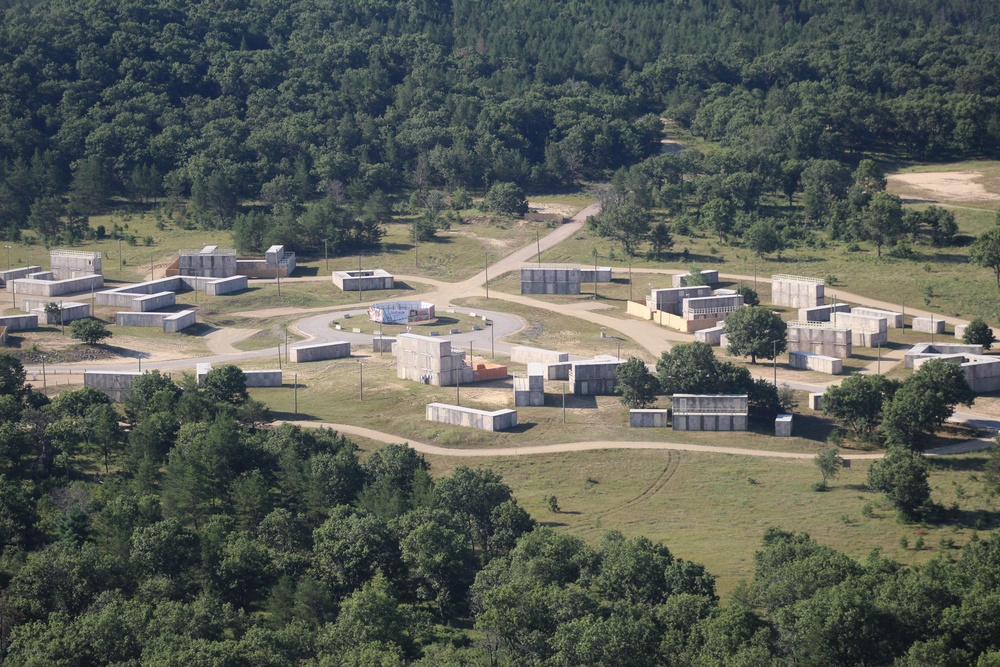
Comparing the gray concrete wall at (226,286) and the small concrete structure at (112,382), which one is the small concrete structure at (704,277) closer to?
Answer: the gray concrete wall at (226,286)

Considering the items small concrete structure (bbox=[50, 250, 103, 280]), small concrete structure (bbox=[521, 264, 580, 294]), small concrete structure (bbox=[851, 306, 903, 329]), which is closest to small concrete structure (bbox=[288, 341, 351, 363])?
small concrete structure (bbox=[521, 264, 580, 294])

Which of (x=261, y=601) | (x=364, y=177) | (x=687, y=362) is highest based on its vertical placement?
(x=364, y=177)

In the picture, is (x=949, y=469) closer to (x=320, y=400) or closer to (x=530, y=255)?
(x=320, y=400)

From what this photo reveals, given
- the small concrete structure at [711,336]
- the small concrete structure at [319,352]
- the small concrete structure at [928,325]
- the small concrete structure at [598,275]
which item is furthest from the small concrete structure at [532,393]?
the small concrete structure at [598,275]

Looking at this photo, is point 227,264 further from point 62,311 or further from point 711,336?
point 711,336

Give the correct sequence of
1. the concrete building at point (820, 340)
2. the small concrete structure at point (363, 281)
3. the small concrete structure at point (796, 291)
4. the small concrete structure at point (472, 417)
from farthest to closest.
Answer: the small concrete structure at point (363, 281) → the small concrete structure at point (796, 291) → the concrete building at point (820, 340) → the small concrete structure at point (472, 417)

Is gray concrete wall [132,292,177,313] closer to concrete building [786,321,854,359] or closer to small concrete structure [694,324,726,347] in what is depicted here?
small concrete structure [694,324,726,347]

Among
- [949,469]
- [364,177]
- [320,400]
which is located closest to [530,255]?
[364,177]

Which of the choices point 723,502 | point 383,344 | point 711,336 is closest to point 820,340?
point 711,336
